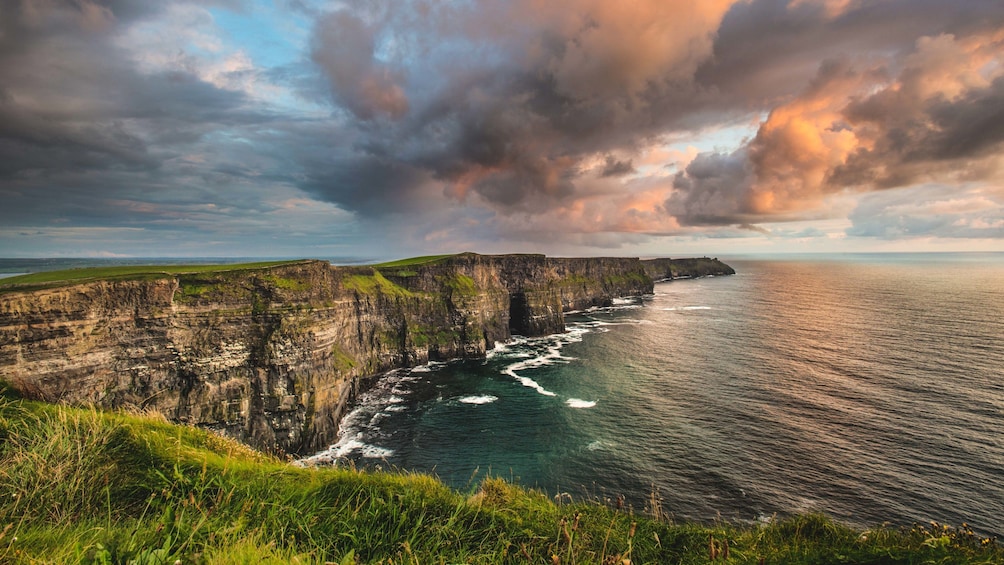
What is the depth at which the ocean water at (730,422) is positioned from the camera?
30375 mm

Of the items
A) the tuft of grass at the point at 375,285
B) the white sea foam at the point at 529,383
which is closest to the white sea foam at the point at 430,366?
the white sea foam at the point at 529,383

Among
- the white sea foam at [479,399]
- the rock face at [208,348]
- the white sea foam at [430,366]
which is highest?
the rock face at [208,348]

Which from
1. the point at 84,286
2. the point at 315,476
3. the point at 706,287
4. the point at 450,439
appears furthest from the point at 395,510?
the point at 706,287

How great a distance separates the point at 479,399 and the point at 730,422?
2903 centimetres

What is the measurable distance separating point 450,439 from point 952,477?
42.3 m

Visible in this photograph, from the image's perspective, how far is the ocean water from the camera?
99.7 feet

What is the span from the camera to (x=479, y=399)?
2048 inches

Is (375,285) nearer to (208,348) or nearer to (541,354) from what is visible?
(541,354)

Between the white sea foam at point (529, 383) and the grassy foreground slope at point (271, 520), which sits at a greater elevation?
the grassy foreground slope at point (271, 520)

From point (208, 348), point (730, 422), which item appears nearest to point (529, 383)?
point (730, 422)

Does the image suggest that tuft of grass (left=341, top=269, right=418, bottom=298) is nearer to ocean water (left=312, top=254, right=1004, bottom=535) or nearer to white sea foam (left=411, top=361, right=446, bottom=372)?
white sea foam (left=411, top=361, right=446, bottom=372)

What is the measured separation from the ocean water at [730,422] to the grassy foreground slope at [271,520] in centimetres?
463

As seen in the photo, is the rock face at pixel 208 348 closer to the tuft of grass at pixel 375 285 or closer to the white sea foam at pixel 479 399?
the tuft of grass at pixel 375 285

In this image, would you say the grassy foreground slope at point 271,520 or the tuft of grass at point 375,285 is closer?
the grassy foreground slope at point 271,520
